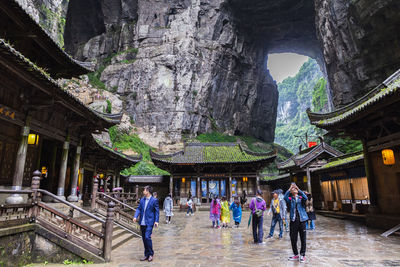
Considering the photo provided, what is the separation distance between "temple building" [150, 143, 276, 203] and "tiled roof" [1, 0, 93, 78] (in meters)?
12.2

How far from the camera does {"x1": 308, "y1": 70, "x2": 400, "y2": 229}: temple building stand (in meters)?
8.76

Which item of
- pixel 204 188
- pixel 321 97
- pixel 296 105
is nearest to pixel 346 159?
pixel 204 188

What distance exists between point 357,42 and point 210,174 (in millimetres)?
21844

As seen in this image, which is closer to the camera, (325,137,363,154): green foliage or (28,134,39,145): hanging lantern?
(28,134,39,145): hanging lantern

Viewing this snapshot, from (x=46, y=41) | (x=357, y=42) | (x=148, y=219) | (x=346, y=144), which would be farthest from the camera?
(x=357, y=42)

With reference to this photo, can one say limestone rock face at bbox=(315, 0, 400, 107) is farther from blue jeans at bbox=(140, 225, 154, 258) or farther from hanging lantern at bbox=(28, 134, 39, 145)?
hanging lantern at bbox=(28, 134, 39, 145)

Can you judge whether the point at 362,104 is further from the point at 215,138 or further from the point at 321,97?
the point at 321,97

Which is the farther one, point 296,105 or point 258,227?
point 296,105

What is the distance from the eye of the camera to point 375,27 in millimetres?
24859

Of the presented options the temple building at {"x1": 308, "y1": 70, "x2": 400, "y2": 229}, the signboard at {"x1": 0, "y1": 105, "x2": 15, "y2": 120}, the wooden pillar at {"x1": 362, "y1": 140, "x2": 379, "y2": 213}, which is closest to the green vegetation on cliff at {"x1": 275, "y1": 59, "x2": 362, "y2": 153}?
the wooden pillar at {"x1": 362, "y1": 140, "x2": 379, "y2": 213}

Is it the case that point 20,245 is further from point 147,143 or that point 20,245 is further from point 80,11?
point 80,11

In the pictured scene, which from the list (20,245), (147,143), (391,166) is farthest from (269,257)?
(147,143)

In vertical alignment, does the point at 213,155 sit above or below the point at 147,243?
above

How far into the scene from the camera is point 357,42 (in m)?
27.5
